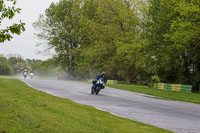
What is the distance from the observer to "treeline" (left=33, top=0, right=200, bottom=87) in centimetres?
3741

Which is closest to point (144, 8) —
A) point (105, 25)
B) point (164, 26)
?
point (105, 25)

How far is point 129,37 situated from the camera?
172ft

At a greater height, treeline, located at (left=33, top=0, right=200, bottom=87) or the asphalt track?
treeline, located at (left=33, top=0, right=200, bottom=87)

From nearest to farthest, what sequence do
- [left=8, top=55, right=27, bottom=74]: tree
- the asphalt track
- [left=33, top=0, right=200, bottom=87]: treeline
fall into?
the asphalt track → [left=33, top=0, right=200, bottom=87]: treeline → [left=8, top=55, right=27, bottom=74]: tree

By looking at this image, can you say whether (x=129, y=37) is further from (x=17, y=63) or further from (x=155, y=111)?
(x=17, y=63)

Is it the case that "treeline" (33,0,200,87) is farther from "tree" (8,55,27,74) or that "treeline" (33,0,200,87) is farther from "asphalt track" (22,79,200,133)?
"tree" (8,55,27,74)

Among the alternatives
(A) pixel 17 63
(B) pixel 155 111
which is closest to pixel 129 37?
(B) pixel 155 111

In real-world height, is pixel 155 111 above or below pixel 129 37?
below

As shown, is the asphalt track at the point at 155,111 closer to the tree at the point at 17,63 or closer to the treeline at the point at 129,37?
the treeline at the point at 129,37

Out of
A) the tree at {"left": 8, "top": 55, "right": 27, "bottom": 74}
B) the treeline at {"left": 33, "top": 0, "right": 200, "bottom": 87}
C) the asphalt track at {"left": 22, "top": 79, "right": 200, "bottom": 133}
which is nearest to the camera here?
the asphalt track at {"left": 22, "top": 79, "right": 200, "bottom": 133}

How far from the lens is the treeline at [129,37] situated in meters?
37.4

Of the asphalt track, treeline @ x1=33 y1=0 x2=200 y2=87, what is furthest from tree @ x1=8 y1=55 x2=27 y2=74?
the asphalt track

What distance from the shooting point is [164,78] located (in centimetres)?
4931

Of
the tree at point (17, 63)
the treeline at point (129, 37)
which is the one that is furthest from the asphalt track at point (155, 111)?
the tree at point (17, 63)
